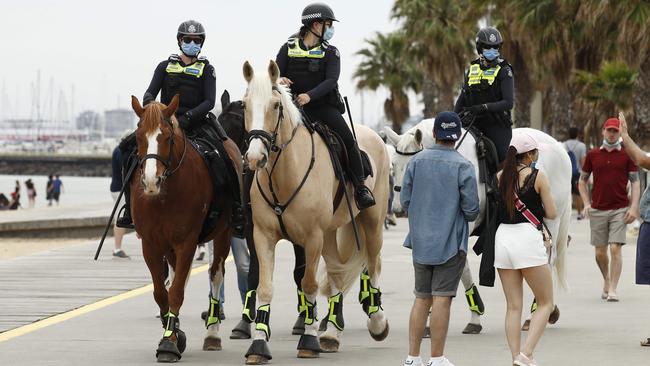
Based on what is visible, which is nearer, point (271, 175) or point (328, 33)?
point (271, 175)

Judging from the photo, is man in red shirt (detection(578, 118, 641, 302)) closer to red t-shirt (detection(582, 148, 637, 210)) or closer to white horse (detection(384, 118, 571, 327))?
red t-shirt (detection(582, 148, 637, 210))

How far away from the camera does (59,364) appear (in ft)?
35.9

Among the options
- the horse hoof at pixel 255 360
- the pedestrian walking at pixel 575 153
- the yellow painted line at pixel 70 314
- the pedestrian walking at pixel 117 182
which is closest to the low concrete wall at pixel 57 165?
the pedestrian walking at pixel 575 153

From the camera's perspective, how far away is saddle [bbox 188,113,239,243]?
1229 cm

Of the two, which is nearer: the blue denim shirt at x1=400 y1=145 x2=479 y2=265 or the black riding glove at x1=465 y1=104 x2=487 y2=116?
the blue denim shirt at x1=400 y1=145 x2=479 y2=265

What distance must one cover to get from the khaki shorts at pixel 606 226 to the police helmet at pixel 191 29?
613 centimetres

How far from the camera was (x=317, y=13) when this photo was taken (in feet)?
40.6

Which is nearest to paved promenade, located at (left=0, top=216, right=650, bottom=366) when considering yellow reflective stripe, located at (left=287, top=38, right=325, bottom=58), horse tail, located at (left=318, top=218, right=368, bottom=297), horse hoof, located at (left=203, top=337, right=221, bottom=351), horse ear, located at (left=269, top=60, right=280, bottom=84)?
horse hoof, located at (left=203, top=337, right=221, bottom=351)

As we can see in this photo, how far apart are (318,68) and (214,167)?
129cm

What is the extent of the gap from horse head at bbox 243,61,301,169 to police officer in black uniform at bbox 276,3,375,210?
1005 millimetres

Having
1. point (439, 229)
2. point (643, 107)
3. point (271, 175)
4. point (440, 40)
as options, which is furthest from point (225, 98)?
point (440, 40)

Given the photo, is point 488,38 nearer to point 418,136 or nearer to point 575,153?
point 418,136

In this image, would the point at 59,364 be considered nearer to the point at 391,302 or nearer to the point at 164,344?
the point at 164,344

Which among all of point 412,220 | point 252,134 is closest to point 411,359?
point 412,220
